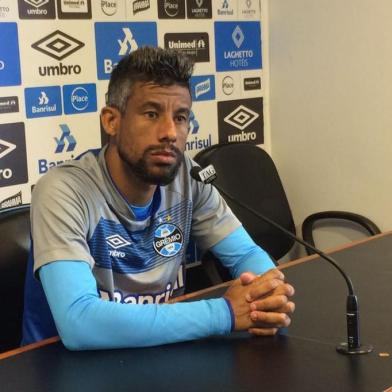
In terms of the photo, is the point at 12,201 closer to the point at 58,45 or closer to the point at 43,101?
the point at 43,101

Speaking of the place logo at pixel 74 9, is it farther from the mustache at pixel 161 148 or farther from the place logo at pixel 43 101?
the mustache at pixel 161 148

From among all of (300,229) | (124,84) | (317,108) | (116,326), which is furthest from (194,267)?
(116,326)

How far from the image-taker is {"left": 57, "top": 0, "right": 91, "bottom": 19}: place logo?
8.80 ft

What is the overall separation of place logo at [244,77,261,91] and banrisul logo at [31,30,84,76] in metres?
0.91

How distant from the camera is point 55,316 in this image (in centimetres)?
164

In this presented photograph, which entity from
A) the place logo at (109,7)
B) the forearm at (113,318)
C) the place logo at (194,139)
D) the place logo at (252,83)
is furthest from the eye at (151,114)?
the place logo at (252,83)

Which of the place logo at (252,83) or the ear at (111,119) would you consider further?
the place logo at (252,83)

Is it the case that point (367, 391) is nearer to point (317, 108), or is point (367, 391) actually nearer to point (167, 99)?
point (167, 99)

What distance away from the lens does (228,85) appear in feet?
11.0

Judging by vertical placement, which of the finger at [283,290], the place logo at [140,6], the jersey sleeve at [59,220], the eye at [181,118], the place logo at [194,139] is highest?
the place logo at [140,6]

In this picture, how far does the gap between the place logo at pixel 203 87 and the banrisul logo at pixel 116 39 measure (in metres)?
0.28

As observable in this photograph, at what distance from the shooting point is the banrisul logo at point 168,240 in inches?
77.7

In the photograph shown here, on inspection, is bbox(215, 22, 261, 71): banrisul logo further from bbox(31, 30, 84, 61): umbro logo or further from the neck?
the neck

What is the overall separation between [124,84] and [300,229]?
1.85 metres
